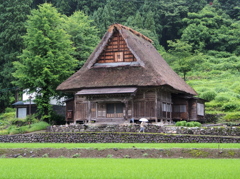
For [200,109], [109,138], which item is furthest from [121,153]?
[200,109]

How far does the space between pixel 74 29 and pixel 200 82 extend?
21368mm

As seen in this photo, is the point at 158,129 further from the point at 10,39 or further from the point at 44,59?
the point at 10,39

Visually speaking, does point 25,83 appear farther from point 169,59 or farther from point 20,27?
point 169,59

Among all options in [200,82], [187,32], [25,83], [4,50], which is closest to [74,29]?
[25,83]

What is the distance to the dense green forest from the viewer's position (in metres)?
43.4

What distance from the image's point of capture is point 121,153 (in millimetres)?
23766

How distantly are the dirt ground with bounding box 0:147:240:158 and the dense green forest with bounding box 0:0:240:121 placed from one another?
17675mm

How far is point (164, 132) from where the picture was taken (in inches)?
1240

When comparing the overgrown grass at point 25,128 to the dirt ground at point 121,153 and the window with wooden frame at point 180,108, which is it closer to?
the dirt ground at point 121,153

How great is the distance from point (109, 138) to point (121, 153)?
24.2 ft

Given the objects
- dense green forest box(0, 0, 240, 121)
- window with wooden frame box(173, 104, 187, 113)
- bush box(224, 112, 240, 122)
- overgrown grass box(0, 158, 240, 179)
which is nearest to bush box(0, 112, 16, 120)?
dense green forest box(0, 0, 240, 121)

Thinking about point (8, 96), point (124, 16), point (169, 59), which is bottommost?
point (8, 96)

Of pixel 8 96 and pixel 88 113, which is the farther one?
pixel 8 96

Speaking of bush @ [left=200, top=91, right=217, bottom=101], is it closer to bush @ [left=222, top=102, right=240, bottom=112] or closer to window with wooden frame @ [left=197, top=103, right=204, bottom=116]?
bush @ [left=222, top=102, right=240, bottom=112]
